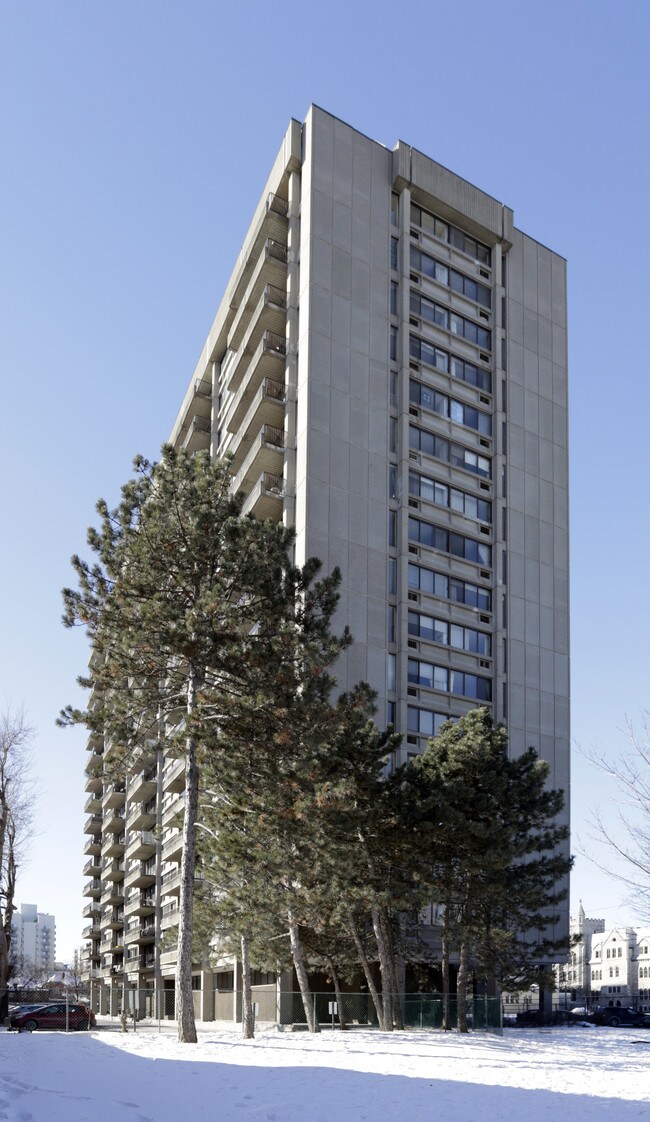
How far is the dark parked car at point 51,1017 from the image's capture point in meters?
54.1

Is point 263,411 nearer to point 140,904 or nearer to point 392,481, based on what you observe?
point 392,481

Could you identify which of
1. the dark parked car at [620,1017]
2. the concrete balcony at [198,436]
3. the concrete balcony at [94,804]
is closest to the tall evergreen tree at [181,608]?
the dark parked car at [620,1017]

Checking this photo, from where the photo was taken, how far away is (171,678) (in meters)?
32.5

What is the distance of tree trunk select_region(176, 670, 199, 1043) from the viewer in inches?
1145

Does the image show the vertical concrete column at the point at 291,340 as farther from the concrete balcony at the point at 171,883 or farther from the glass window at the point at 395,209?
the concrete balcony at the point at 171,883

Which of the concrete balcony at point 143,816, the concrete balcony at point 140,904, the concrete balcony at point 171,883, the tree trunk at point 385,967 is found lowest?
the concrete balcony at point 140,904

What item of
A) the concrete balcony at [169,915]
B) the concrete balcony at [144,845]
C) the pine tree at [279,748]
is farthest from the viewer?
the concrete balcony at [144,845]

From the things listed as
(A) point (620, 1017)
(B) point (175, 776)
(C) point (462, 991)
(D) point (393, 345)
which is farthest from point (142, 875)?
(C) point (462, 991)

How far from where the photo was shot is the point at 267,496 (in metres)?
59.2

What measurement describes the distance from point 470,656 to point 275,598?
1315 inches

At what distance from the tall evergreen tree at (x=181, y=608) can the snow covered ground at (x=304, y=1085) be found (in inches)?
323

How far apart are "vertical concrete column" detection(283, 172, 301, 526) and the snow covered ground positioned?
36.8 meters

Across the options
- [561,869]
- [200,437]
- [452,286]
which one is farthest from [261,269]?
[561,869]

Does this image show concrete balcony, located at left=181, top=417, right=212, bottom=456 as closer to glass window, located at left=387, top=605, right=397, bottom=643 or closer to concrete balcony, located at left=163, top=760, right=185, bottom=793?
concrete balcony, located at left=163, top=760, right=185, bottom=793
